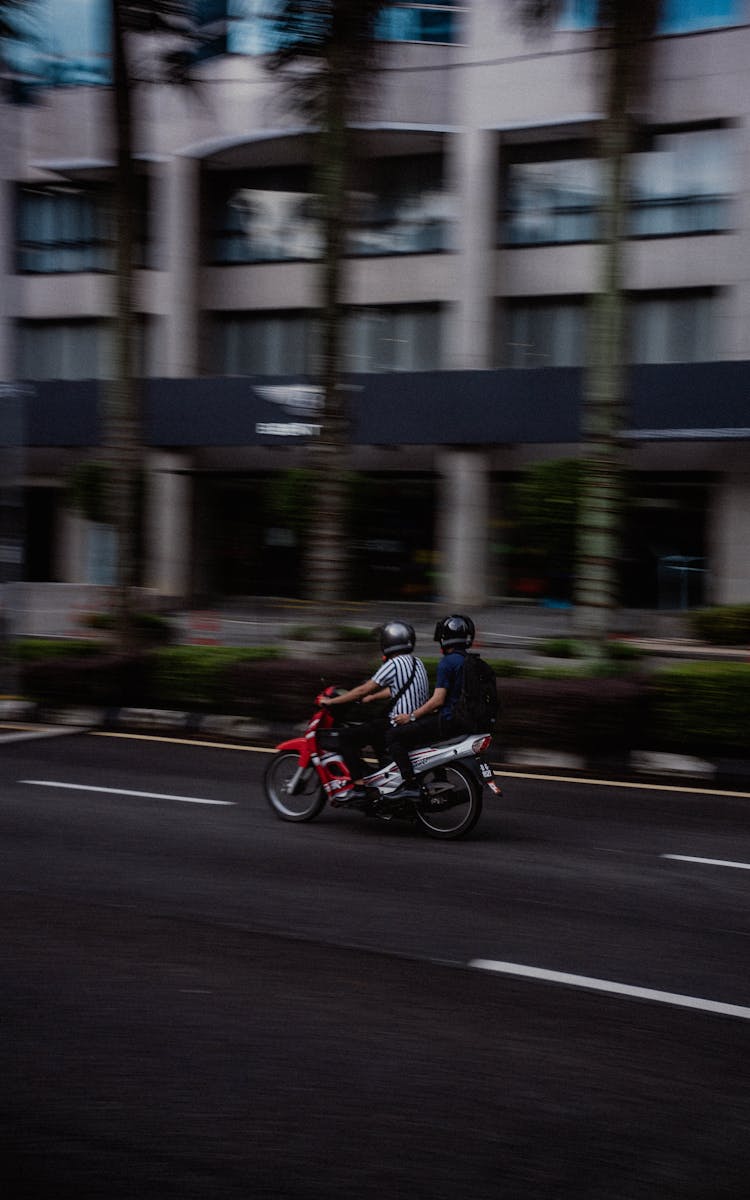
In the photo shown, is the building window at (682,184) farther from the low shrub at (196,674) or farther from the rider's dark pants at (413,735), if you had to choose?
the rider's dark pants at (413,735)

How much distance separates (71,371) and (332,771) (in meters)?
25.3

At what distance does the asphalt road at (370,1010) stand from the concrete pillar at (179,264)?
22894mm

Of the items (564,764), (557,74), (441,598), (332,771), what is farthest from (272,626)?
(332,771)

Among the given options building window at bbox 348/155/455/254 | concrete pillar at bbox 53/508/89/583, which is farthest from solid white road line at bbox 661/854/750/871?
concrete pillar at bbox 53/508/89/583

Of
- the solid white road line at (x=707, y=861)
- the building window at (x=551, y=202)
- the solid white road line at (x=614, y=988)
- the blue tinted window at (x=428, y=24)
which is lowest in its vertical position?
the solid white road line at (x=707, y=861)

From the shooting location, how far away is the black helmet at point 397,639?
9.36 meters

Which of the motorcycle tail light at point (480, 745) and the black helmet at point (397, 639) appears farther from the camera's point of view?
the black helmet at point (397, 639)

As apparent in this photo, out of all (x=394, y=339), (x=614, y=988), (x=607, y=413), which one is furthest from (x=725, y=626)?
(x=614, y=988)

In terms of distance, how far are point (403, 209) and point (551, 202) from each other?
356cm

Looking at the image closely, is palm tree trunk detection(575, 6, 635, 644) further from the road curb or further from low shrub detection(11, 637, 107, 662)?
low shrub detection(11, 637, 107, 662)

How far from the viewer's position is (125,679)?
50.8 feet

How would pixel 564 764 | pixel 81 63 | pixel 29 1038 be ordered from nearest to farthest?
pixel 29 1038 < pixel 564 764 < pixel 81 63

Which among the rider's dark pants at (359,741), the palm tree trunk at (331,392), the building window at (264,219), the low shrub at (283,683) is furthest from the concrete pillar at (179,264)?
the rider's dark pants at (359,741)

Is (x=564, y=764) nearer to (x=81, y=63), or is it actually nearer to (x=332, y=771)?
(x=332, y=771)
